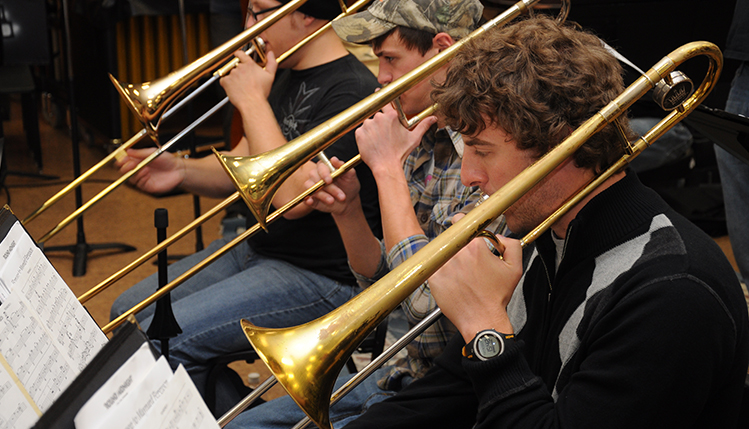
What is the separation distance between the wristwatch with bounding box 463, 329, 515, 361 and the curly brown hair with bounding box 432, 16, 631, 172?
0.32 m

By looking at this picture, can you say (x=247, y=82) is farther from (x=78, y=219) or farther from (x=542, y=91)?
(x=78, y=219)

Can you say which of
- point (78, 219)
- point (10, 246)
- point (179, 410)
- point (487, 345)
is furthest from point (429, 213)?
point (78, 219)

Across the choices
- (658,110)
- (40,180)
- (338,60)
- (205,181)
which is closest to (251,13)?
(338,60)

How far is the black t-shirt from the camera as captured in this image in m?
1.85

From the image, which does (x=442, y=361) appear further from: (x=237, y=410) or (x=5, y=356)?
(x=5, y=356)

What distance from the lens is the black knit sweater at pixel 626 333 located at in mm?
872

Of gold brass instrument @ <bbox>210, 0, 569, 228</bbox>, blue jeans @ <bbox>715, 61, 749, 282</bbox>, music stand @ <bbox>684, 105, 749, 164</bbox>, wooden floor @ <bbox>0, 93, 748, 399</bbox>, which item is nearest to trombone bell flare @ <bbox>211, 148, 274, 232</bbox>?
gold brass instrument @ <bbox>210, 0, 569, 228</bbox>

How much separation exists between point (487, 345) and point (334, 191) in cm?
64

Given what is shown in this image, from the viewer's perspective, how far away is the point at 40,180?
4.60m

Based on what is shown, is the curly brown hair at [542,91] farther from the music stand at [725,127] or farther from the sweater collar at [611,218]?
the music stand at [725,127]

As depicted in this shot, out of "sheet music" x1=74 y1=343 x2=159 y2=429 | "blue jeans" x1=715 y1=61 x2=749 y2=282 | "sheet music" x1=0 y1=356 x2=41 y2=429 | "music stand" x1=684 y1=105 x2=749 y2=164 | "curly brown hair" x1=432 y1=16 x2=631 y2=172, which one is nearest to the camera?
"sheet music" x1=74 y1=343 x2=159 y2=429

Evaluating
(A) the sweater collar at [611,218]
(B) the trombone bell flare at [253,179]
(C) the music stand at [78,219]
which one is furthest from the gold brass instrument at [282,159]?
(C) the music stand at [78,219]

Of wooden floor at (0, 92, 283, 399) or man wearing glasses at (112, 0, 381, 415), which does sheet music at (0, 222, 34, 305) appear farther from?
wooden floor at (0, 92, 283, 399)

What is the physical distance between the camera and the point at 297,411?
55.1 inches
